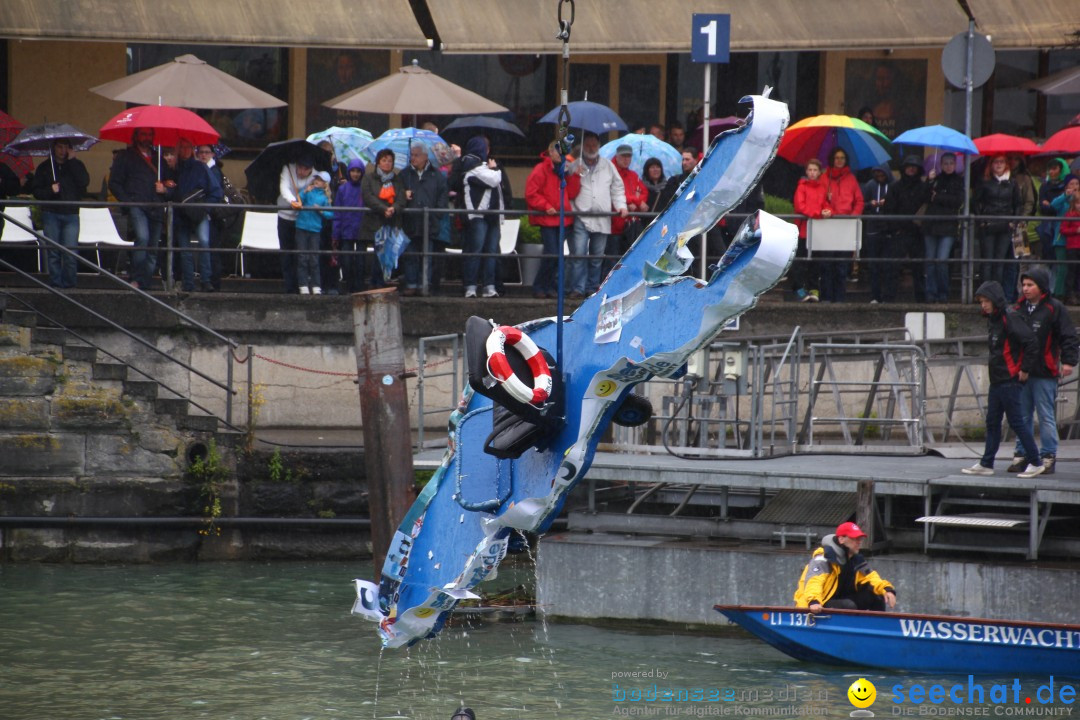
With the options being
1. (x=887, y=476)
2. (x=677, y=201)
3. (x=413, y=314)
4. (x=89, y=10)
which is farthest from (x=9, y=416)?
(x=677, y=201)

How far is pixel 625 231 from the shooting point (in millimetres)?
20547

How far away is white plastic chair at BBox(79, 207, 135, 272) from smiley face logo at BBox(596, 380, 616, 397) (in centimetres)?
1437


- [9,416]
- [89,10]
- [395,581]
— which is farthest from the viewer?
[89,10]

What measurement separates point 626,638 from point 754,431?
2.46 m

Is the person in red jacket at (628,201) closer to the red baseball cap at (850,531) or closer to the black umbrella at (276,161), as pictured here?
the black umbrella at (276,161)

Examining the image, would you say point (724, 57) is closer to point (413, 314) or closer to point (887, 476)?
point (887, 476)

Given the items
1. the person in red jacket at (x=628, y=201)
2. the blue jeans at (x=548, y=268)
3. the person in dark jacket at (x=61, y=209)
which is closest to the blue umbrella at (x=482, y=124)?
the blue jeans at (x=548, y=268)

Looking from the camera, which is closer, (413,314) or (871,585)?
(871,585)

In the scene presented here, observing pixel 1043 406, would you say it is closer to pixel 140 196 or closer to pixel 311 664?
pixel 311 664

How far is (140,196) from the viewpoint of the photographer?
20266 mm

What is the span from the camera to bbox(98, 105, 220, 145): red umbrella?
2005 centimetres

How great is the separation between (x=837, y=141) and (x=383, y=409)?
7.87 m

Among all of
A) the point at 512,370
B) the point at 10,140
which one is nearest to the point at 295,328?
the point at 10,140

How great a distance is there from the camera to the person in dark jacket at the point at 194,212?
2045 centimetres
